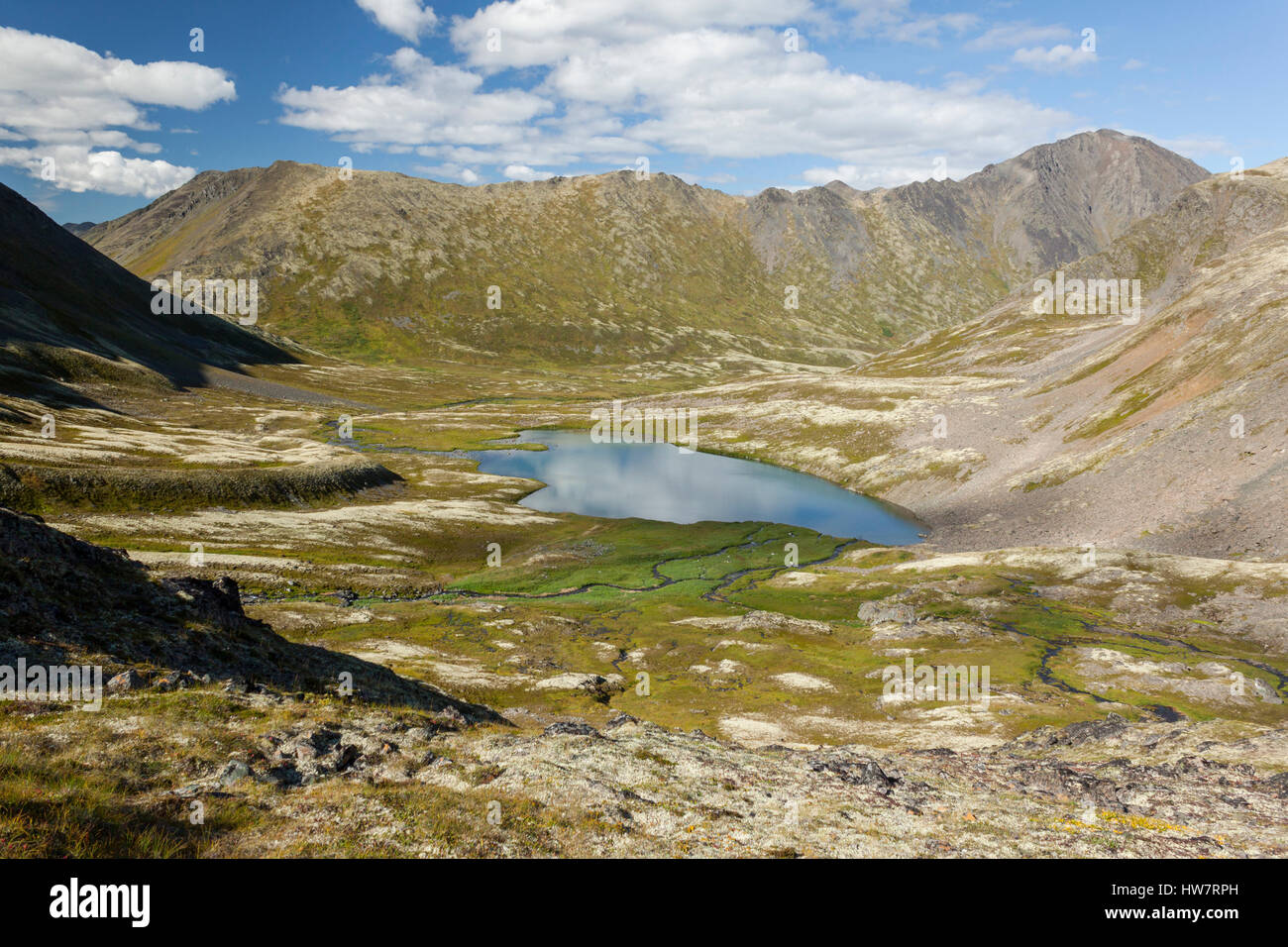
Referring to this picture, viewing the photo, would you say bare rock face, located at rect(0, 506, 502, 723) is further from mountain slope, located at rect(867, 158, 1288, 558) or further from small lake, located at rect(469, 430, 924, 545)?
mountain slope, located at rect(867, 158, 1288, 558)

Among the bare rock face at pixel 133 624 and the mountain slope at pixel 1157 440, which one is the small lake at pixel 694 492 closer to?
the mountain slope at pixel 1157 440

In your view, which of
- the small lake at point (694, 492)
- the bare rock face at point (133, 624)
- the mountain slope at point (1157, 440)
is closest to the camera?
the bare rock face at point (133, 624)

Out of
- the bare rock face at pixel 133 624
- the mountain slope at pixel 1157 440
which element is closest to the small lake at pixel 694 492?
the mountain slope at pixel 1157 440

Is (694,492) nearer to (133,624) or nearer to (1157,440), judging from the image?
(1157,440)

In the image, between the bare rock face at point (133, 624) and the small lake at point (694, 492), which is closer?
the bare rock face at point (133, 624)

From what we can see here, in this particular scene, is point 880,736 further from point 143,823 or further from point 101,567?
point 101,567

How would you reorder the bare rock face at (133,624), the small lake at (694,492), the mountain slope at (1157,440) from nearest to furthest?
the bare rock face at (133,624)
the mountain slope at (1157,440)
the small lake at (694,492)

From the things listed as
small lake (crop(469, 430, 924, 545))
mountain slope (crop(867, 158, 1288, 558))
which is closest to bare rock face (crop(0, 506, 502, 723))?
small lake (crop(469, 430, 924, 545))

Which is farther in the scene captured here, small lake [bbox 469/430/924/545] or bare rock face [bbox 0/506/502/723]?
small lake [bbox 469/430/924/545]
